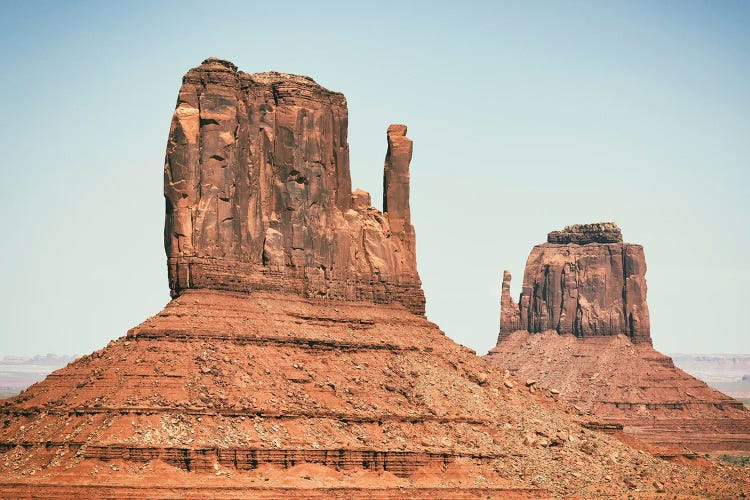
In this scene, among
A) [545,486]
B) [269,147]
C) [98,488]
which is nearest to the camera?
[98,488]

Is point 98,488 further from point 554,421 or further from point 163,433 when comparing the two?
point 554,421

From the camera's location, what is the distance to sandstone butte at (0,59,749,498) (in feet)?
338

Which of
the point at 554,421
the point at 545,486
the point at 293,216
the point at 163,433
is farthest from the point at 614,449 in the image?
the point at 163,433

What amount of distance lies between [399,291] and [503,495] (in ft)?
75.2

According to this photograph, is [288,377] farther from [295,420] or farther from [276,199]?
[276,199]

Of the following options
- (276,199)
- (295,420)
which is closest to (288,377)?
(295,420)

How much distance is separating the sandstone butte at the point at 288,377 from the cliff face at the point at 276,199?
0.42 feet

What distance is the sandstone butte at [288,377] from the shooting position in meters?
103

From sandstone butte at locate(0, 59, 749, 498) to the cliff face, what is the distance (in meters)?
0.13

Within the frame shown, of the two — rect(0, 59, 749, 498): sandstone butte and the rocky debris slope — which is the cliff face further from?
the rocky debris slope

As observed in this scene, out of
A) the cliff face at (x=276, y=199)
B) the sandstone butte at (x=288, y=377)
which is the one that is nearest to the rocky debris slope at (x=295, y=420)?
the sandstone butte at (x=288, y=377)

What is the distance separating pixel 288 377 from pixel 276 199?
45.8ft

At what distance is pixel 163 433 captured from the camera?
338 feet

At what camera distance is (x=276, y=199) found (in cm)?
12181
